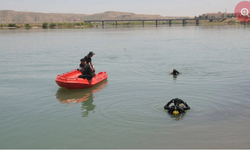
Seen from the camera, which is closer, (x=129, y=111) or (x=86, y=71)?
(x=129, y=111)

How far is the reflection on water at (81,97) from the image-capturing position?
11605 millimetres

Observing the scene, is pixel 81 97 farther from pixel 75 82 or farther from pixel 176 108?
pixel 176 108

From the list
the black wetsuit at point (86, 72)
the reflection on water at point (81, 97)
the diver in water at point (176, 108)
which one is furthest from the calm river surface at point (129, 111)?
the black wetsuit at point (86, 72)

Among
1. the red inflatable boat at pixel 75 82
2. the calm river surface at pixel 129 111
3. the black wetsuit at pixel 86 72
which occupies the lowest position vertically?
the calm river surface at pixel 129 111

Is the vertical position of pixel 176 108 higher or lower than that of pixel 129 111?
higher

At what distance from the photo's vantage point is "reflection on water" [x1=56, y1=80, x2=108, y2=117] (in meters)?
11.6

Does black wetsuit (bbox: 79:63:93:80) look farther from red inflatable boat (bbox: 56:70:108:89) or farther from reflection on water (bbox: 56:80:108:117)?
reflection on water (bbox: 56:80:108:117)

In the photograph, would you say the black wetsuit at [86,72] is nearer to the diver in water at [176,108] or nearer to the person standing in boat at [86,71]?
the person standing in boat at [86,71]

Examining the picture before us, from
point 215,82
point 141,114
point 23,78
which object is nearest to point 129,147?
point 141,114

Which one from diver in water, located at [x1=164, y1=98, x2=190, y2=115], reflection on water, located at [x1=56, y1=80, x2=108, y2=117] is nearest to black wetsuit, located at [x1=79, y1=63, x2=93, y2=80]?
reflection on water, located at [x1=56, y1=80, x2=108, y2=117]

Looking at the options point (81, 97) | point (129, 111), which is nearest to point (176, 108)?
point (129, 111)

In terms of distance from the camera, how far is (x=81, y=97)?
13.1 metres

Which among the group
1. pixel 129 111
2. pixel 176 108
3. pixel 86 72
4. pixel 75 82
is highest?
pixel 86 72

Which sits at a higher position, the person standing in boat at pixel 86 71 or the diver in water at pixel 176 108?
the person standing in boat at pixel 86 71
